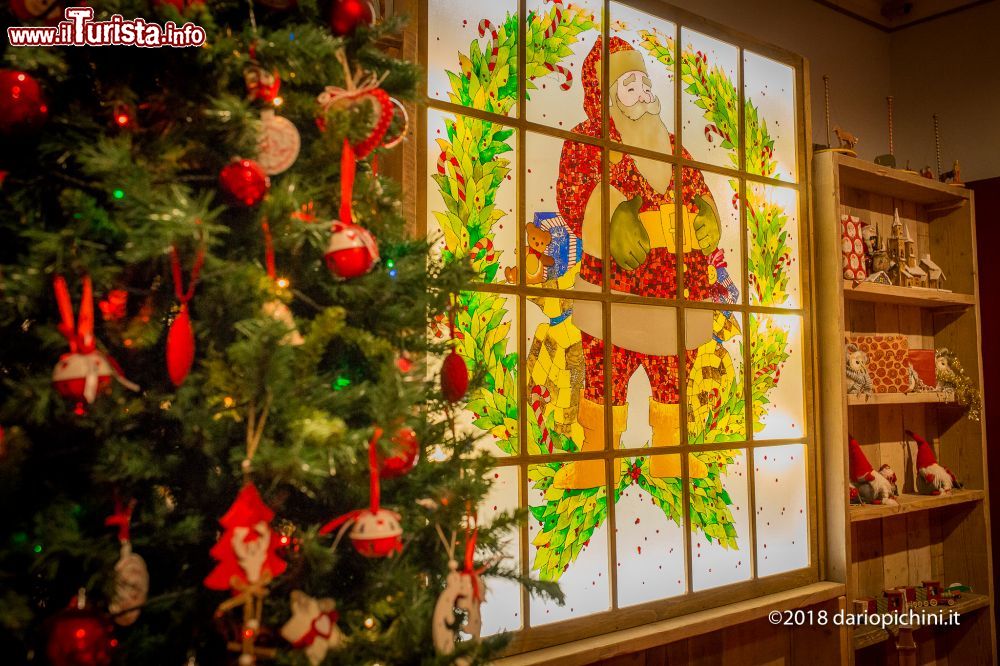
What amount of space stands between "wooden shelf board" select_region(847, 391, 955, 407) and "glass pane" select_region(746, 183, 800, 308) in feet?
1.30

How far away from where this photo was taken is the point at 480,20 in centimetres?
197

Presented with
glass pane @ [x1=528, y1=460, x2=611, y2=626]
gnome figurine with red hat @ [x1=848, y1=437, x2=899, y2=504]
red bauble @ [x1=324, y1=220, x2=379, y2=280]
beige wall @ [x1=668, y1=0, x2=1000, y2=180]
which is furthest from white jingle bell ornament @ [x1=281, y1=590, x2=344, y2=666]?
beige wall @ [x1=668, y1=0, x2=1000, y2=180]

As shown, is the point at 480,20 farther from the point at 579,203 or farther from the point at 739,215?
the point at 739,215

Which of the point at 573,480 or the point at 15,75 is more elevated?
the point at 15,75

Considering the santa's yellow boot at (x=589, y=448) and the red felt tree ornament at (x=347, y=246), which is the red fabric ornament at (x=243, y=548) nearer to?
the red felt tree ornament at (x=347, y=246)

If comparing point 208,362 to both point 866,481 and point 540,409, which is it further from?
point 866,481

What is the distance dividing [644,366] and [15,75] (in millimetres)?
1679

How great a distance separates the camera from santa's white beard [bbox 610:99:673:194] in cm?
224

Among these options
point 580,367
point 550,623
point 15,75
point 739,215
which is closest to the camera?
point 15,75

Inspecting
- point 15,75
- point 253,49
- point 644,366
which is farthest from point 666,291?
point 15,75

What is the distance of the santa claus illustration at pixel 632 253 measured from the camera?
6.93 feet

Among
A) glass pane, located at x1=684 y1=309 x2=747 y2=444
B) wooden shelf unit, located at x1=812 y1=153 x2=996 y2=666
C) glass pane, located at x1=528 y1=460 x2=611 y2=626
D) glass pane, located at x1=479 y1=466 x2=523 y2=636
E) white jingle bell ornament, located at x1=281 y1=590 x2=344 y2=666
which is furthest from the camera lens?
wooden shelf unit, located at x1=812 y1=153 x2=996 y2=666

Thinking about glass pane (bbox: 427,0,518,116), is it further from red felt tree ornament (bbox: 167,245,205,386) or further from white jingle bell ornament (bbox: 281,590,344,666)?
white jingle bell ornament (bbox: 281,590,344,666)

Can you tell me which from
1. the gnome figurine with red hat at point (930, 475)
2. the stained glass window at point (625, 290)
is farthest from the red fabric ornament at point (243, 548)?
the gnome figurine with red hat at point (930, 475)
